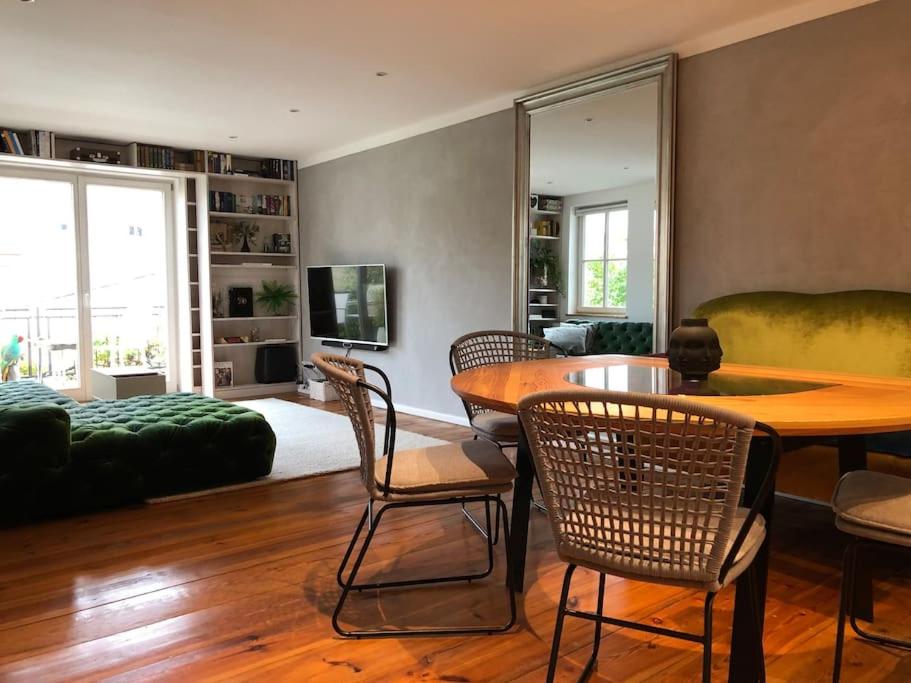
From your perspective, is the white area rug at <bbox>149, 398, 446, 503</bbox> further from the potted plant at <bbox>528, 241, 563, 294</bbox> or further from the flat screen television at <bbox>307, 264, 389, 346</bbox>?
the potted plant at <bbox>528, 241, 563, 294</bbox>

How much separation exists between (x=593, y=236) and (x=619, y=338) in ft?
2.24

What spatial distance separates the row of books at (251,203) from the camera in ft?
23.3

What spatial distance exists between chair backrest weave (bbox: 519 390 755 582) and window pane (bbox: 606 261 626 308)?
9.45 feet

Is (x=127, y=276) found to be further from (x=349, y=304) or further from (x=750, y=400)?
(x=750, y=400)

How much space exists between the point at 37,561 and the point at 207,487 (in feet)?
3.36

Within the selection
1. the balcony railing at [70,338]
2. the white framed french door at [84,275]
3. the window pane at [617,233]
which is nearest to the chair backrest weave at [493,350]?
the window pane at [617,233]

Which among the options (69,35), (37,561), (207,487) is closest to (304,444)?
(207,487)

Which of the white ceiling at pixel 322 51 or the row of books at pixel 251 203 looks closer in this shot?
the white ceiling at pixel 322 51

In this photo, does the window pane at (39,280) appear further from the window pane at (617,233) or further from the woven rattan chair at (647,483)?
the woven rattan chair at (647,483)

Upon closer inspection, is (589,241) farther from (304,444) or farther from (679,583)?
(679,583)

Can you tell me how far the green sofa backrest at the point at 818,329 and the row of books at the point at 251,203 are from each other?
5.11 meters

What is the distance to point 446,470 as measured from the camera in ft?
7.06

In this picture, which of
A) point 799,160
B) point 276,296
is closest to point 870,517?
point 799,160

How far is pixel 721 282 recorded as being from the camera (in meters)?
3.81
